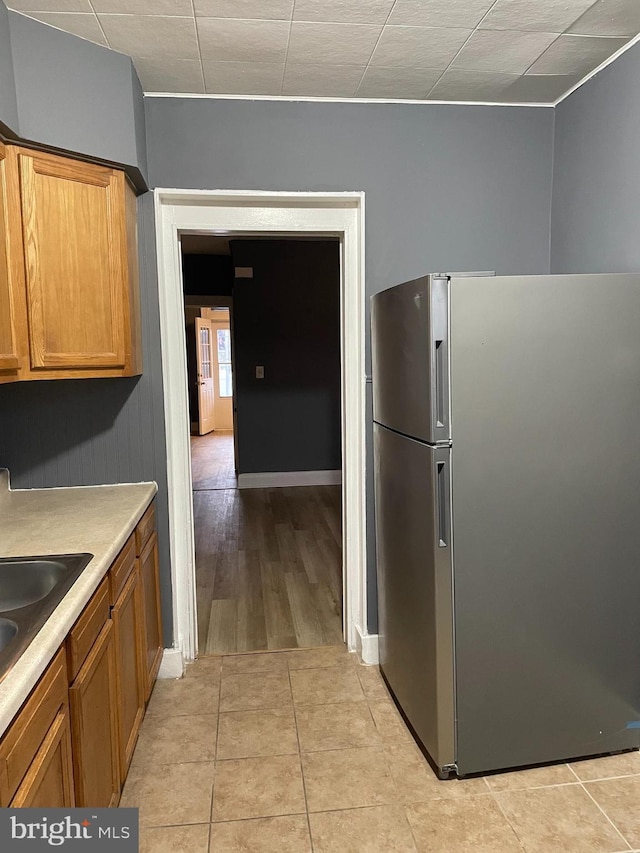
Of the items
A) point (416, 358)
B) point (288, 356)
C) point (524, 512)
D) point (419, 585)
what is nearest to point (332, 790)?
point (419, 585)

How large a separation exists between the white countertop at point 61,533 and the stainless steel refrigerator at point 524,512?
3.42 ft

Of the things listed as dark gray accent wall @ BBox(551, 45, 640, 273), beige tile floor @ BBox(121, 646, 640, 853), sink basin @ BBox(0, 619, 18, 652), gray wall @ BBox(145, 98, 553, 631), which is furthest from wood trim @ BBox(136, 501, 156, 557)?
dark gray accent wall @ BBox(551, 45, 640, 273)

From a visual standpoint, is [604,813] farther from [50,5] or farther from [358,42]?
[50,5]

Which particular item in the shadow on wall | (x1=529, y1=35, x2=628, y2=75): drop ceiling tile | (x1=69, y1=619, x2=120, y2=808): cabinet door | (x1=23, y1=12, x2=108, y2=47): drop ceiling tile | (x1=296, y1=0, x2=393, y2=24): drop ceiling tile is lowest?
(x1=69, y1=619, x2=120, y2=808): cabinet door

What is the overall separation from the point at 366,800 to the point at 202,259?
6819mm

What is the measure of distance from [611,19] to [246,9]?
1.18m

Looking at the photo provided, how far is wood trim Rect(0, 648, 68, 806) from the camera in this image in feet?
3.54

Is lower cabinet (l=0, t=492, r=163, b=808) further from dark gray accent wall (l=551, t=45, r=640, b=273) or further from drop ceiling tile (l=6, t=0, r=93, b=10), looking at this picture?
dark gray accent wall (l=551, t=45, r=640, b=273)

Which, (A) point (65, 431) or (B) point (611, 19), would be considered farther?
(A) point (65, 431)

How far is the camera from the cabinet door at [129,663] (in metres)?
1.97

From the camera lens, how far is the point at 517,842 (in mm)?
1829

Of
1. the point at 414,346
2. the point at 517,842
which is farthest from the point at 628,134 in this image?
the point at 517,842

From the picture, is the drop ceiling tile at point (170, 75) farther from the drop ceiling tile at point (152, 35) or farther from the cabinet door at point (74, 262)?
the cabinet door at point (74, 262)

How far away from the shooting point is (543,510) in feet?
6.75
